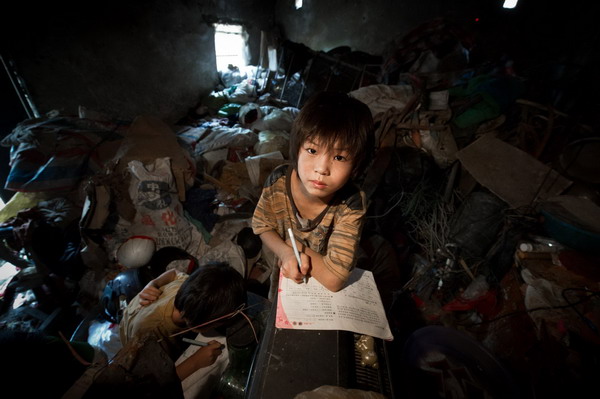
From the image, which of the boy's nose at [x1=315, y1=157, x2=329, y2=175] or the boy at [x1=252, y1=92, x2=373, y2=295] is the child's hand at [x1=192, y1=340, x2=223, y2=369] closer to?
the boy at [x1=252, y1=92, x2=373, y2=295]

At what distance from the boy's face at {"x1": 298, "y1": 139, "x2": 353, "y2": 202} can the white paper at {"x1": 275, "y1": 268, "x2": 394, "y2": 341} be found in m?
0.47

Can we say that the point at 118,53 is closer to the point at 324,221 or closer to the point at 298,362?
the point at 324,221

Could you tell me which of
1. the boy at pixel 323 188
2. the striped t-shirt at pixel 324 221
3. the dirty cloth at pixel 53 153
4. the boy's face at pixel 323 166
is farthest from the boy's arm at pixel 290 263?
the dirty cloth at pixel 53 153

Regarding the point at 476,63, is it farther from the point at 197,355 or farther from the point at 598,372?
the point at 197,355

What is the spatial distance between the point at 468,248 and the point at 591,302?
40.4 inches

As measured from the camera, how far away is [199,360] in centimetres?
142

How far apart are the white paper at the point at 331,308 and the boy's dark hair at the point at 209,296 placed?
0.59 meters

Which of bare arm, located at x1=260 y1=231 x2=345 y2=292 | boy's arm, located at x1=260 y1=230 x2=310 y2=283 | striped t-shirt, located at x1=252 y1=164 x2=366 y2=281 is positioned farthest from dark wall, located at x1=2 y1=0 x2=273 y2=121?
bare arm, located at x1=260 y1=231 x2=345 y2=292

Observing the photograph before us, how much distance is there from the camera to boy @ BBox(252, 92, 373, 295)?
96 centimetres

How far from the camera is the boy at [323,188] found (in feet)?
3.15

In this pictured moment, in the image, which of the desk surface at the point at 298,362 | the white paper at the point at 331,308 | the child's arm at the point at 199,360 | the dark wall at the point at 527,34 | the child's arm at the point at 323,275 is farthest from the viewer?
the dark wall at the point at 527,34

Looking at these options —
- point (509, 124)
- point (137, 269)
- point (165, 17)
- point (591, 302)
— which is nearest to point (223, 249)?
point (137, 269)

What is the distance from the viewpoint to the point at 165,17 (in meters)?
5.59

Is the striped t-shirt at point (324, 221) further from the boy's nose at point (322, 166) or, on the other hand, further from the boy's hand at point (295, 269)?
the boy's nose at point (322, 166)
